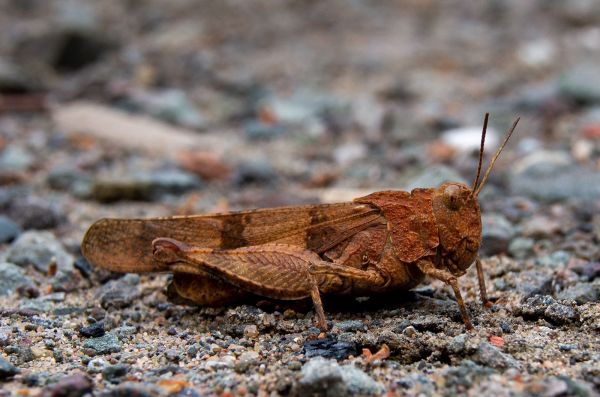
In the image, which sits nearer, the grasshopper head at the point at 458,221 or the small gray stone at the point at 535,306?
the grasshopper head at the point at 458,221

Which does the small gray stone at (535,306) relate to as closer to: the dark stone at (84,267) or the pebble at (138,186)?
the dark stone at (84,267)

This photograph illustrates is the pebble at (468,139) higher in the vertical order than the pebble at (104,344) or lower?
higher

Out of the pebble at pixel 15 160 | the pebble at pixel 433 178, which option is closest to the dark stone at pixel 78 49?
the pebble at pixel 15 160

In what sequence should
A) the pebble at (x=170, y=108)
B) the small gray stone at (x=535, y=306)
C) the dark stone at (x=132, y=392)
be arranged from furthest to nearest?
the pebble at (x=170, y=108), the small gray stone at (x=535, y=306), the dark stone at (x=132, y=392)

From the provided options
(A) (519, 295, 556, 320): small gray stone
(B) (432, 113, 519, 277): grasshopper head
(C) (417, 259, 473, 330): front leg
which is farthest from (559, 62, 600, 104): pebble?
(C) (417, 259, 473, 330): front leg

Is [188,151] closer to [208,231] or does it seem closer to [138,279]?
[138,279]

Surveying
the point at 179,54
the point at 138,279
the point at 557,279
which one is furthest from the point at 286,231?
the point at 179,54
